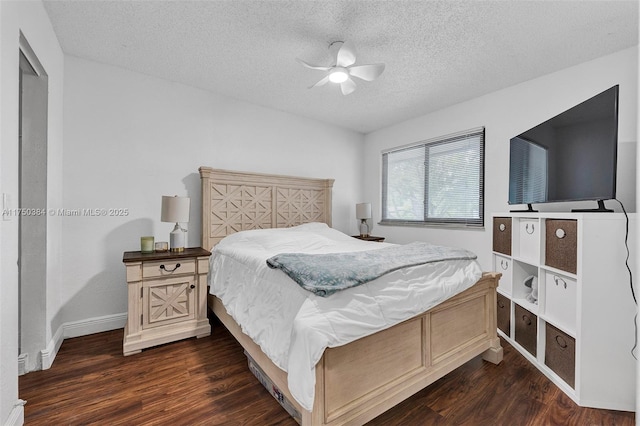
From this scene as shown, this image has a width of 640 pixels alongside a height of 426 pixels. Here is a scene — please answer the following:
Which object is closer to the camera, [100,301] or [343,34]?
[343,34]

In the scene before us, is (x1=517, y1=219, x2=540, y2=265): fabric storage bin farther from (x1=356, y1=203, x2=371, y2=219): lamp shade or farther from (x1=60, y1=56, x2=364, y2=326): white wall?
(x1=60, y1=56, x2=364, y2=326): white wall

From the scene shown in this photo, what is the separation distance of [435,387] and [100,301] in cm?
297

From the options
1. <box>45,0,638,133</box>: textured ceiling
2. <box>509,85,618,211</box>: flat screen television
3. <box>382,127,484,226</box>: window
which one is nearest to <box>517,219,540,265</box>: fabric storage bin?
<box>509,85,618,211</box>: flat screen television

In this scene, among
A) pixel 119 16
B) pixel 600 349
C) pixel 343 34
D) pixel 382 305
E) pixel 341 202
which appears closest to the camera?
pixel 382 305

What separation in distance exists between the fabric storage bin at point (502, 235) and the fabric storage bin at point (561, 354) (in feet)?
2.24

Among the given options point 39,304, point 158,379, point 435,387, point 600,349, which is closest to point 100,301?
point 39,304

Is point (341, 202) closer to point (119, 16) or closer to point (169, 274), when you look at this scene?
point (169, 274)

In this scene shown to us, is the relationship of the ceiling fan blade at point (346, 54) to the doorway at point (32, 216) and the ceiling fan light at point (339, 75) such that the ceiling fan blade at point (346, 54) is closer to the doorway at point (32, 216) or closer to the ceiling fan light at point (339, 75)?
the ceiling fan light at point (339, 75)

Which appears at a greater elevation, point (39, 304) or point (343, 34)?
point (343, 34)

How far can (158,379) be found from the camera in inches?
75.4

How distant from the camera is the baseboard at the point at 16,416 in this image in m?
1.35

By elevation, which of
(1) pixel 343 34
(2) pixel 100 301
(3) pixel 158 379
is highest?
(1) pixel 343 34

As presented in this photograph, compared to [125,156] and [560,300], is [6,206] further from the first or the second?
[560,300]

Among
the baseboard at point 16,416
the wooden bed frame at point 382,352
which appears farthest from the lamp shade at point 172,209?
the baseboard at point 16,416
